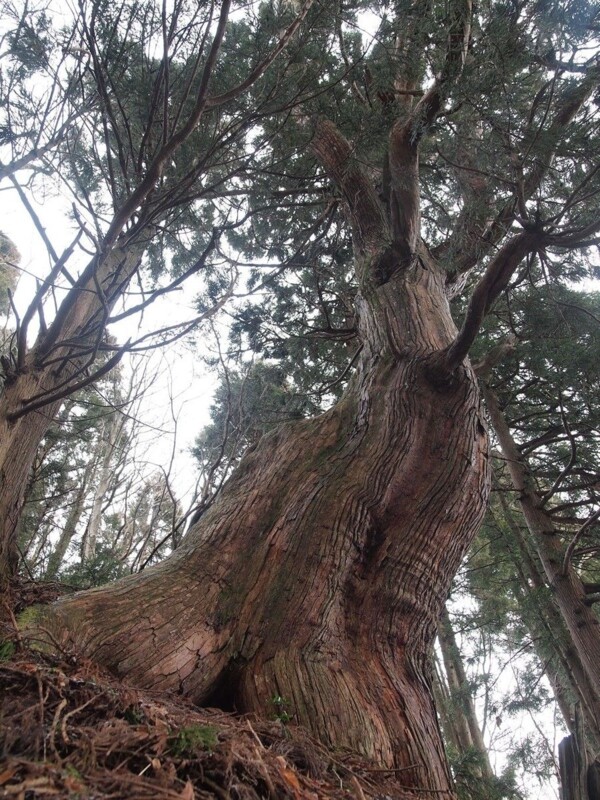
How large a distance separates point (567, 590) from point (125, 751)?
4943 mm

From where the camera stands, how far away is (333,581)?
2.02 meters

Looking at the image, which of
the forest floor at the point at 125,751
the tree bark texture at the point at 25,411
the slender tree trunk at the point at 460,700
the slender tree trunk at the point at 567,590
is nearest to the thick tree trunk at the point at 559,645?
the slender tree trunk at the point at 567,590

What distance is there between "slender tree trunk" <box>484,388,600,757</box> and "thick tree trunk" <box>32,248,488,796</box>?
196 centimetres

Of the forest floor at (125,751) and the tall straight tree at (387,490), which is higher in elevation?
the tall straight tree at (387,490)

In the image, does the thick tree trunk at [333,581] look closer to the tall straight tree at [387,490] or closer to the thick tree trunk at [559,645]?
the tall straight tree at [387,490]

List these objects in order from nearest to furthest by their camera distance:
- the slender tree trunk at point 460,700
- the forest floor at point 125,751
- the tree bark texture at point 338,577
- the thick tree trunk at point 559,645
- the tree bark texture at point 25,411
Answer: the forest floor at point 125,751 < the tree bark texture at point 338,577 < the tree bark texture at point 25,411 < the thick tree trunk at point 559,645 < the slender tree trunk at point 460,700

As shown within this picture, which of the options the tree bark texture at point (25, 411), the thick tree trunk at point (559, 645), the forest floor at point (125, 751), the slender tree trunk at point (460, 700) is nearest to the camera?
the forest floor at point (125, 751)

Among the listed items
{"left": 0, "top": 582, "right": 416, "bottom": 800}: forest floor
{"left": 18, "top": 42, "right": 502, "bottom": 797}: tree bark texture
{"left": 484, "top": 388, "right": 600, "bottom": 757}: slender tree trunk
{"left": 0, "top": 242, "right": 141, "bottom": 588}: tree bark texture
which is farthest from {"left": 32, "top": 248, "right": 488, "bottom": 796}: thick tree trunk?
{"left": 484, "top": 388, "right": 600, "bottom": 757}: slender tree trunk

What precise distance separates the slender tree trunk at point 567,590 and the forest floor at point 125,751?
3.32 meters

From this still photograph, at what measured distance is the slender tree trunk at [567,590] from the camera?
429 centimetres

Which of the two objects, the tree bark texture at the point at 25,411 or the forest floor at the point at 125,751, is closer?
the forest floor at the point at 125,751

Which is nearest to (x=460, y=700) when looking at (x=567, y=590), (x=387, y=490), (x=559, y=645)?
(x=559, y=645)

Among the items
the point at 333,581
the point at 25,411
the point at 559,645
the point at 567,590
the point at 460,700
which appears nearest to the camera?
the point at 333,581

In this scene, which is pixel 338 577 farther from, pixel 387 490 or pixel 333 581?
pixel 387 490
